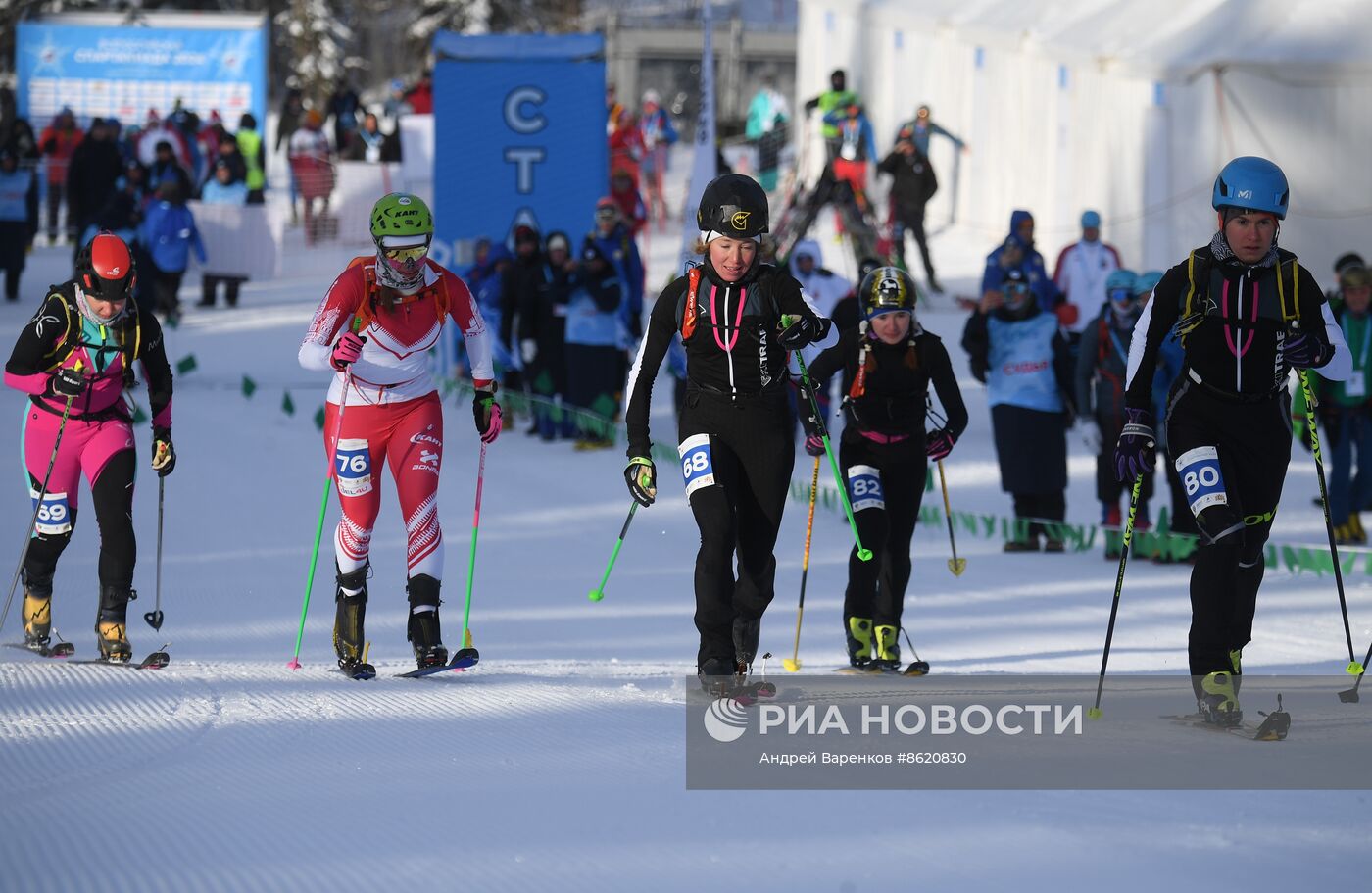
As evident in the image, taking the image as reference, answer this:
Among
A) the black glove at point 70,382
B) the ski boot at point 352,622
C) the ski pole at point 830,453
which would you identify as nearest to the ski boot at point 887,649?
the ski pole at point 830,453

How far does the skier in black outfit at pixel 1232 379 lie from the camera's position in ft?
22.1

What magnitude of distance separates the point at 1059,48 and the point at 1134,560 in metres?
11.6

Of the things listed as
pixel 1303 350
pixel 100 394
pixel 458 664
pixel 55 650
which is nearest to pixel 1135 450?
pixel 1303 350

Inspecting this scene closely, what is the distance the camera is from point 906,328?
8.73 metres

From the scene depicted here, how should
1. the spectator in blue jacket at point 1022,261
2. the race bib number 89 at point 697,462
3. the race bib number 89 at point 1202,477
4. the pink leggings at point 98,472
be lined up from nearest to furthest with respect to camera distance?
the race bib number 89 at point 1202,477 < the race bib number 89 at point 697,462 < the pink leggings at point 98,472 < the spectator in blue jacket at point 1022,261

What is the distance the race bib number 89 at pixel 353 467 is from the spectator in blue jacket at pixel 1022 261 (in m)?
8.57

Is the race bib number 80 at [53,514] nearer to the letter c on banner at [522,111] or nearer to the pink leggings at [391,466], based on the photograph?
the pink leggings at [391,466]

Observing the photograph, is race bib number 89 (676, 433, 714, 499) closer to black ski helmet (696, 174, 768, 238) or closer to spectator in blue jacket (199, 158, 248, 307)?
black ski helmet (696, 174, 768, 238)

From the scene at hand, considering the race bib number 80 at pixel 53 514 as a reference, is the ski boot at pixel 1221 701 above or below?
below

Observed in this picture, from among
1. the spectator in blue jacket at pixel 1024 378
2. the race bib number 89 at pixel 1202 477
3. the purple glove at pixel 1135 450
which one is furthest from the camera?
the spectator in blue jacket at pixel 1024 378

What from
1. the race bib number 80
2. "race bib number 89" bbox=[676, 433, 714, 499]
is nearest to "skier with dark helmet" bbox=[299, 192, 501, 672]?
"race bib number 89" bbox=[676, 433, 714, 499]

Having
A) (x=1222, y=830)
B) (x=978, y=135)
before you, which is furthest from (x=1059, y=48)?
(x=1222, y=830)

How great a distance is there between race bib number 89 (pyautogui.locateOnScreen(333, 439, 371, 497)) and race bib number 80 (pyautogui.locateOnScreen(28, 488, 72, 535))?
164 cm

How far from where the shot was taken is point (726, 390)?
7.21 metres
